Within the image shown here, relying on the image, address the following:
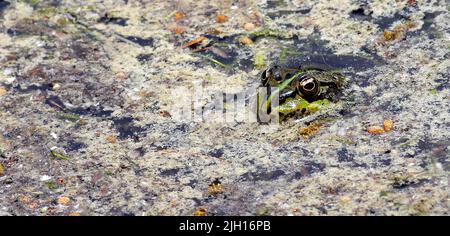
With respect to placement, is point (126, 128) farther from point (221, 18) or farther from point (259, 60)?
point (221, 18)

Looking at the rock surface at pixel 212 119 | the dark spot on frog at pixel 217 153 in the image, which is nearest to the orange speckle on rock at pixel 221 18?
the rock surface at pixel 212 119

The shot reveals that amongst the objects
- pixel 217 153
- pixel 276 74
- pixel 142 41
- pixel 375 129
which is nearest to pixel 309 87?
pixel 276 74

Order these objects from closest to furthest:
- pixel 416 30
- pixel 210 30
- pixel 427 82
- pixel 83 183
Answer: pixel 83 183, pixel 427 82, pixel 416 30, pixel 210 30

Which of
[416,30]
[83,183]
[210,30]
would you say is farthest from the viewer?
[210,30]

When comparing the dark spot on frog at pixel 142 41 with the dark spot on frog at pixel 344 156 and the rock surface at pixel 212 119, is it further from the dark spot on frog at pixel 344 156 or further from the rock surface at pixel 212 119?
the dark spot on frog at pixel 344 156
